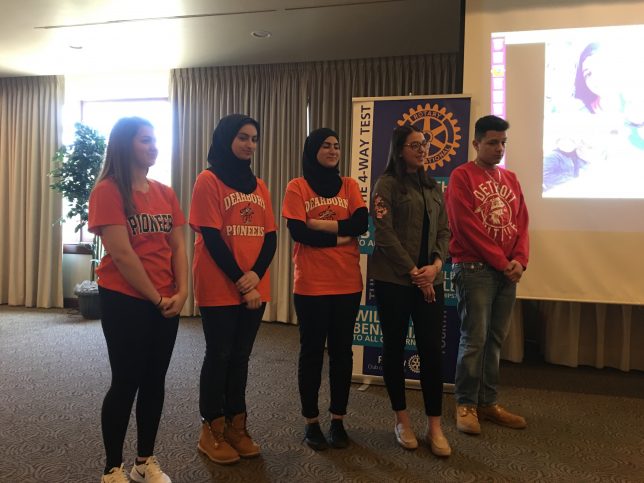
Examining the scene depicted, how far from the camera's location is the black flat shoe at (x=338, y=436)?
2072mm

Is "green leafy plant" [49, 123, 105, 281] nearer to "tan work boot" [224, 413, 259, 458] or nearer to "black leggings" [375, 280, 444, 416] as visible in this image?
"tan work boot" [224, 413, 259, 458]

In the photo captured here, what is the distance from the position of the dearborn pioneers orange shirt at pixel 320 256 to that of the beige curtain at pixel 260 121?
2881 millimetres

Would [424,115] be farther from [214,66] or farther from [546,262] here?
[214,66]

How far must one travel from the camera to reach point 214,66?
5.06m

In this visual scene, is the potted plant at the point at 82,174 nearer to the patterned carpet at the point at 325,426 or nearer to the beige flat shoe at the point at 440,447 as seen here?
the patterned carpet at the point at 325,426

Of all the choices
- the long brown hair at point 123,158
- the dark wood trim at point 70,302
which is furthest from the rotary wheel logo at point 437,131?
the dark wood trim at point 70,302

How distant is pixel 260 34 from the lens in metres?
4.17

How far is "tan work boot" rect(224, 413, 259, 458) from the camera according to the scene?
6.47 feet

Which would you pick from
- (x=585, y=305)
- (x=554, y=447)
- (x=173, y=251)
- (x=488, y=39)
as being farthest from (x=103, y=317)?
(x=585, y=305)

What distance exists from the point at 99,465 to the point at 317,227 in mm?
1287

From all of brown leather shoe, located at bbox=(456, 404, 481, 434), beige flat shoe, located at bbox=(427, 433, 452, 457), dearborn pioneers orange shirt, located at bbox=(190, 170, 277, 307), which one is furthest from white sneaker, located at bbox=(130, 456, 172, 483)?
brown leather shoe, located at bbox=(456, 404, 481, 434)

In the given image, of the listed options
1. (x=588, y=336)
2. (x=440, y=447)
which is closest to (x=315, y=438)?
(x=440, y=447)

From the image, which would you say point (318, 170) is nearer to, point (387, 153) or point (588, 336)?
point (387, 153)

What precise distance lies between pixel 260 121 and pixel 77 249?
2.64 metres
